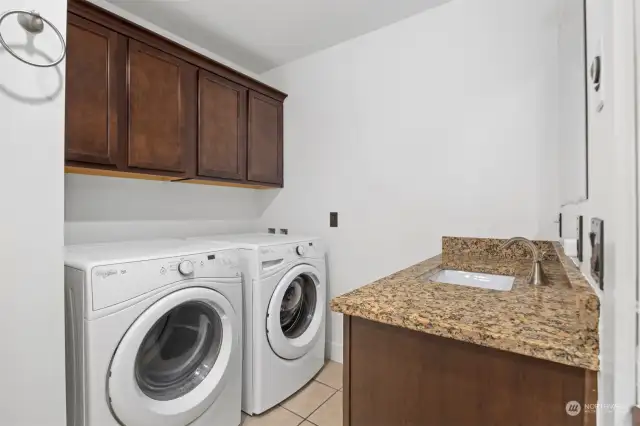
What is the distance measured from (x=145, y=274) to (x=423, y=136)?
5.53 ft

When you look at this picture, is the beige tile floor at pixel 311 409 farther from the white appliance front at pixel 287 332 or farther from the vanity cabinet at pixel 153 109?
the vanity cabinet at pixel 153 109

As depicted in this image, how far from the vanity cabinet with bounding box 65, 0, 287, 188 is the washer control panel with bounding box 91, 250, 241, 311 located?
2.10 ft

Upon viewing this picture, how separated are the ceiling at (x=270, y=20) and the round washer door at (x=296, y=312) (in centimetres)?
159

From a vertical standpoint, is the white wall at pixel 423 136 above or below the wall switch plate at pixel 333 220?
above

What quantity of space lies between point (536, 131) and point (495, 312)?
128 cm

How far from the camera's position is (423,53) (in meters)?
1.91

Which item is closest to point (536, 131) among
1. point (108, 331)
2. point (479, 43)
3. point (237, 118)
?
point (479, 43)

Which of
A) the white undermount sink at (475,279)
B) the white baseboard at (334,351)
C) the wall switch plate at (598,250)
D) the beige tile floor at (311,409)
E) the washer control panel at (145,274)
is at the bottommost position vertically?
the beige tile floor at (311,409)

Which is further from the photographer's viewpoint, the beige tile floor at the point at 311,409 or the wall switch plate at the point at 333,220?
the wall switch plate at the point at 333,220

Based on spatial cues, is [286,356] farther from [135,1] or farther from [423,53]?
[135,1]

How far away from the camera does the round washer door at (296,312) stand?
1.73 metres

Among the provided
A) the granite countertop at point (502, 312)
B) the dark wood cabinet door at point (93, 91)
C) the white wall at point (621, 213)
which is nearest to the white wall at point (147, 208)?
the dark wood cabinet door at point (93, 91)

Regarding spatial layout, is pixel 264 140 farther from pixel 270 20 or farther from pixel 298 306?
pixel 298 306

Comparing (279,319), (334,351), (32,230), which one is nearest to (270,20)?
(32,230)
